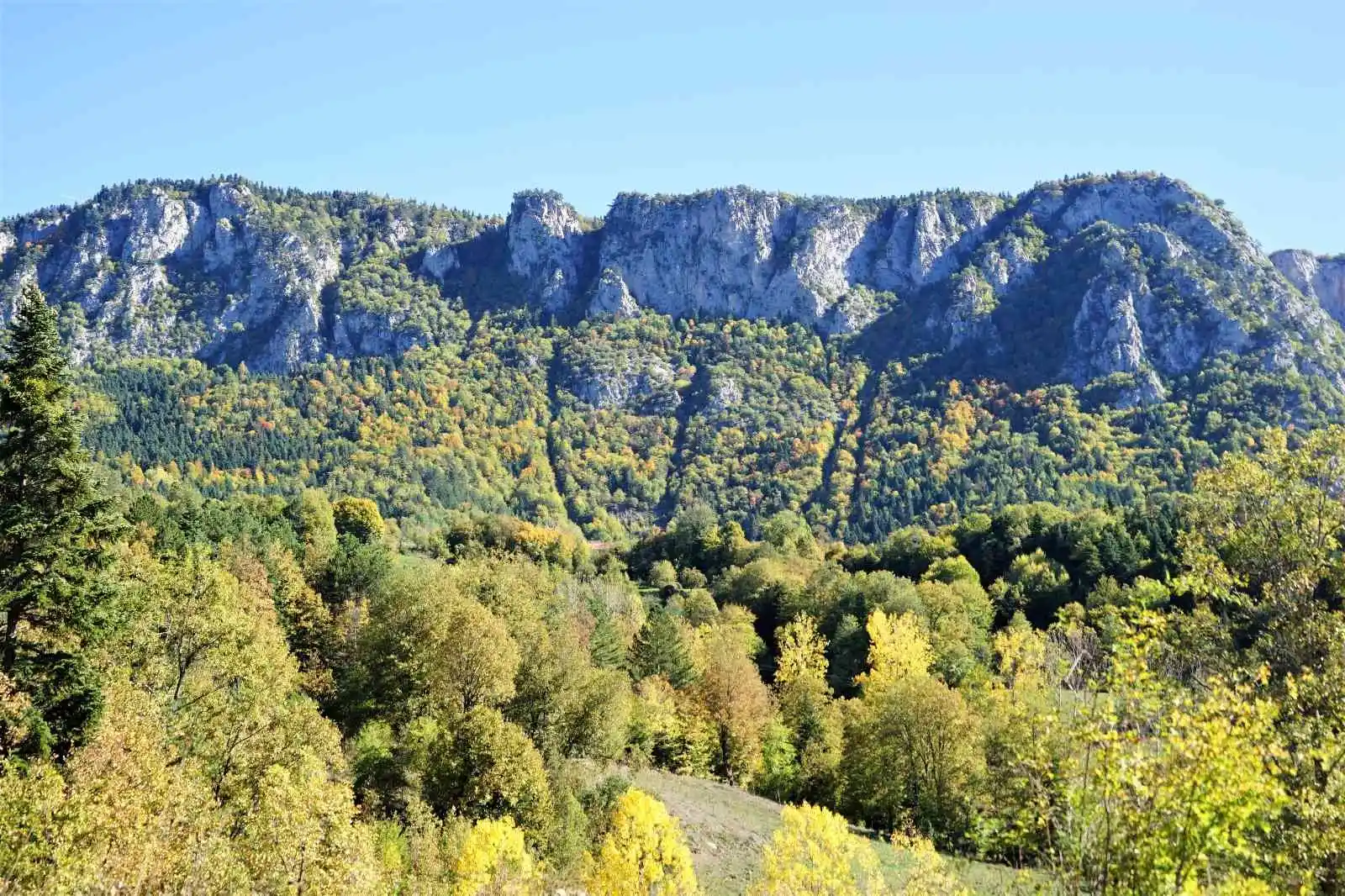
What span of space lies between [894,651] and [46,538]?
60.7m

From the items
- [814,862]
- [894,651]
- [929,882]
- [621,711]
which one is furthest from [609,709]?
[894,651]

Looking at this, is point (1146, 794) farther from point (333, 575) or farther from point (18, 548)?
point (333, 575)

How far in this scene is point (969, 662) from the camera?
7369cm

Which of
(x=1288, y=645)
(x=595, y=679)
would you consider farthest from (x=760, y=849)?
(x=1288, y=645)

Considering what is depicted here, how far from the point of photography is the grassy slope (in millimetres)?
37594

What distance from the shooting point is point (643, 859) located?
102ft

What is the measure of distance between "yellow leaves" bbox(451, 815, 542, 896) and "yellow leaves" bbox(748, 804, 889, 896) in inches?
335

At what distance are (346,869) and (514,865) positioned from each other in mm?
9305

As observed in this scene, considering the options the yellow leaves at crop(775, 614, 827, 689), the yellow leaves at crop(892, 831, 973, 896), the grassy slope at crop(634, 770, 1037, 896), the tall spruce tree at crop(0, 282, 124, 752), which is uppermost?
the tall spruce tree at crop(0, 282, 124, 752)

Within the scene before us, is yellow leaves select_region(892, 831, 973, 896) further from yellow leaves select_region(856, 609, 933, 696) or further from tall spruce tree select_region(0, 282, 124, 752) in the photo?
yellow leaves select_region(856, 609, 933, 696)

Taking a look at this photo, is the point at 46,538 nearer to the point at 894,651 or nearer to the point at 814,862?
the point at 814,862

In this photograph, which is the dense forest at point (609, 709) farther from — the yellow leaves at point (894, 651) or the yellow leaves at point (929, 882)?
the yellow leaves at point (894, 651)

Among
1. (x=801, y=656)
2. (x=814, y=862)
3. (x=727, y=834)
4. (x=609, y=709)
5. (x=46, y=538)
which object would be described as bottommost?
(x=727, y=834)

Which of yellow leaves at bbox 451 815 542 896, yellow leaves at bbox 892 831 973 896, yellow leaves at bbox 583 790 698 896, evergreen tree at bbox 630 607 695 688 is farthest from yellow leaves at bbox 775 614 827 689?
yellow leaves at bbox 451 815 542 896
